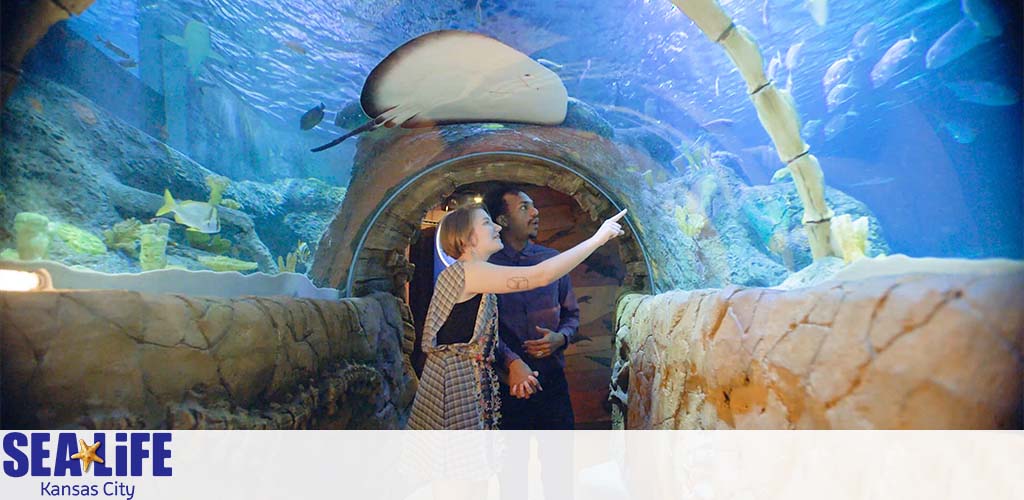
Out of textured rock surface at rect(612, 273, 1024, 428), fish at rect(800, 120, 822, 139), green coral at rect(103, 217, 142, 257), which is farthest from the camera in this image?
green coral at rect(103, 217, 142, 257)

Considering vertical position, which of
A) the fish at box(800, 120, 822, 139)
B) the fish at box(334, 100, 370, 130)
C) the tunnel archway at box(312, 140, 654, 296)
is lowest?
the fish at box(800, 120, 822, 139)

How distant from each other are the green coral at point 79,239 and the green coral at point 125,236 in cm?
5

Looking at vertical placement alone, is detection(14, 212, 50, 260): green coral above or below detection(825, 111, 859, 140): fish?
above

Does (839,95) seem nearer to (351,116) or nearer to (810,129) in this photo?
(810,129)

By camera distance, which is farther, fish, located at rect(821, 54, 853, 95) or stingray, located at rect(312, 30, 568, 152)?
stingray, located at rect(312, 30, 568, 152)

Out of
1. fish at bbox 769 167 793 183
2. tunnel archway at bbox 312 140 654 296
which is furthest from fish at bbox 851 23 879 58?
tunnel archway at bbox 312 140 654 296

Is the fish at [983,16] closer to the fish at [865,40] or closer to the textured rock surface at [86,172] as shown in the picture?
the fish at [865,40]

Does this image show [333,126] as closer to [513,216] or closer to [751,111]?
[513,216]

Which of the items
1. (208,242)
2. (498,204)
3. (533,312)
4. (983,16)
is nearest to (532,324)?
(533,312)

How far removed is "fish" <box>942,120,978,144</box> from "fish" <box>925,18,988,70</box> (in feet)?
0.77

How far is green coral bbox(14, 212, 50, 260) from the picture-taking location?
7.32ft
